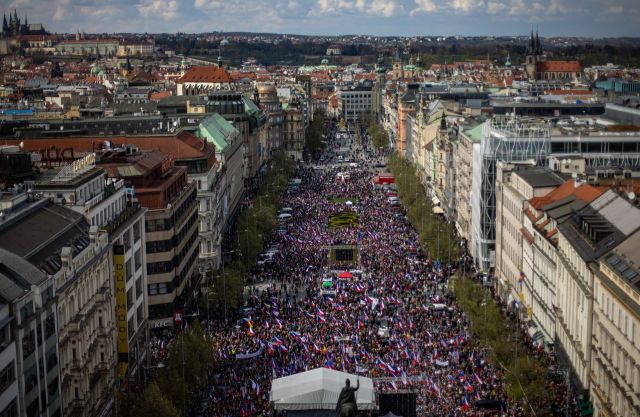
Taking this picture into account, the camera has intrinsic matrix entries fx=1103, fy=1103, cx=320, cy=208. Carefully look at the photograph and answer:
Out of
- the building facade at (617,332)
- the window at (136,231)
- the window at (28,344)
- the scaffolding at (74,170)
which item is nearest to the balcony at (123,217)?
the window at (136,231)

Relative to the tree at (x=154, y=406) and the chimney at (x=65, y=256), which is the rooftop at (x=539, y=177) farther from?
the chimney at (x=65, y=256)

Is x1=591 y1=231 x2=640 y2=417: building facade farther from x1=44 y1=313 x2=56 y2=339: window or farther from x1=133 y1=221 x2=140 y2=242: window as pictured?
x1=133 y1=221 x2=140 y2=242: window

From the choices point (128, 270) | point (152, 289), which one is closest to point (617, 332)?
point (128, 270)

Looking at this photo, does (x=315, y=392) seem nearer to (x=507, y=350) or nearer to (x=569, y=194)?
(x=507, y=350)

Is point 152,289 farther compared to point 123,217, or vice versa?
point 152,289

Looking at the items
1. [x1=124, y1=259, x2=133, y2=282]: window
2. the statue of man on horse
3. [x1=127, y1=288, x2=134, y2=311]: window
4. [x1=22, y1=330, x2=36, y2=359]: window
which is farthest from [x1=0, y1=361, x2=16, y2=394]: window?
[x1=127, y1=288, x2=134, y2=311]: window
